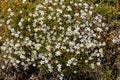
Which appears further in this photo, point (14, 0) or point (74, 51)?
point (14, 0)

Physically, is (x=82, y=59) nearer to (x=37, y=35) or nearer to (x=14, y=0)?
(x=37, y=35)

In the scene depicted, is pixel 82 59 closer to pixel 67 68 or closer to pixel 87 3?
pixel 67 68

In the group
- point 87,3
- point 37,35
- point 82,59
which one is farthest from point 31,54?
point 87,3

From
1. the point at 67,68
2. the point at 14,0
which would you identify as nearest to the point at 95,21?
the point at 67,68

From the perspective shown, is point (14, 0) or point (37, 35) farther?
point (14, 0)

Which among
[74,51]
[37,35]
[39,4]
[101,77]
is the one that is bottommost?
[101,77]

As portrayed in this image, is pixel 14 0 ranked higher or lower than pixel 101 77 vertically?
higher
